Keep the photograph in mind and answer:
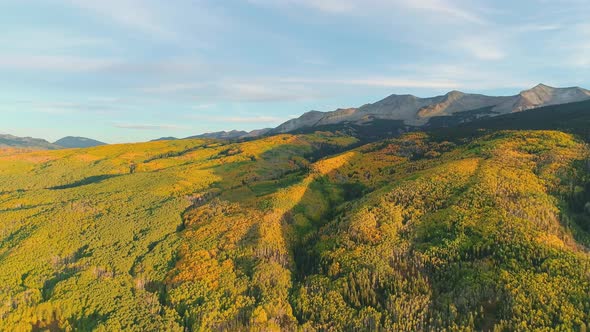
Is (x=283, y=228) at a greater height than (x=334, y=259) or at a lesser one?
greater

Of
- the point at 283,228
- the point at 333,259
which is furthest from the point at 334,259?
the point at 283,228

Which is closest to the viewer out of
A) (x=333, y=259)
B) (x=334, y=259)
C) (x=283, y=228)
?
(x=334, y=259)

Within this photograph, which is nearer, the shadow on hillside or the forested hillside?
the forested hillside

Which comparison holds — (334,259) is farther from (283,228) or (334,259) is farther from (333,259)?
(283,228)

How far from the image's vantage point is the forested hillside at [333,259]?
265 feet

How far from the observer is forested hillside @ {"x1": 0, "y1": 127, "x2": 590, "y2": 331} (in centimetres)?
8069

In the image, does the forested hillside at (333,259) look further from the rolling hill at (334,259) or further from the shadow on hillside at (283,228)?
the shadow on hillside at (283,228)

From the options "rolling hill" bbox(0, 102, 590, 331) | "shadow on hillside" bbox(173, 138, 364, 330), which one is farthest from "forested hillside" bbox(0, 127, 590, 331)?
"shadow on hillside" bbox(173, 138, 364, 330)

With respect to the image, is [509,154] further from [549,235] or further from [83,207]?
[83,207]

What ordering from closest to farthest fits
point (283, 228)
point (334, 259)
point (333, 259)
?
point (334, 259), point (333, 259), point (283, 228)

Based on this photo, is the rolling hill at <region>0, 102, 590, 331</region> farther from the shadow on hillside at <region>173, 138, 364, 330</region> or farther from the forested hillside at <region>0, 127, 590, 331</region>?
the shadow on hillside at <region>173, 138, 364, 330</region>

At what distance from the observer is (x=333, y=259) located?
107812 mm

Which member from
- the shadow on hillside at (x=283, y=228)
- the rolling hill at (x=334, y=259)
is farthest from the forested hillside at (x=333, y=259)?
the shadow on hillside at (x=283, y=228)

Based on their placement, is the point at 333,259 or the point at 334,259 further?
the point at 333,259
